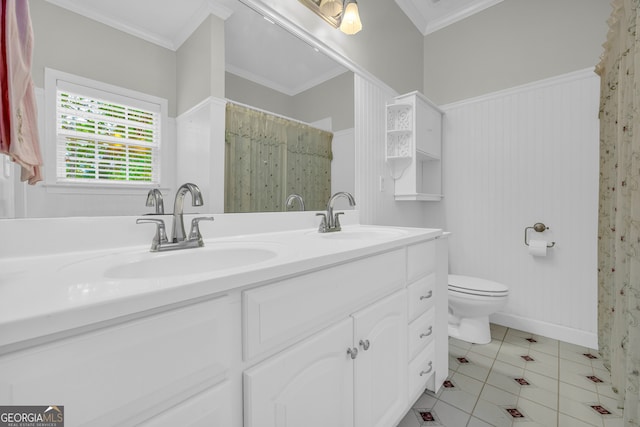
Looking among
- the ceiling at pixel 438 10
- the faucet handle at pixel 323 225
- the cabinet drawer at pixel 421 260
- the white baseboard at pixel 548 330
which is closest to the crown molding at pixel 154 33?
the faucet handle at pixel 323 225

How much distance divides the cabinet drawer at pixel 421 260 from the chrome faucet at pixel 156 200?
0.95 m

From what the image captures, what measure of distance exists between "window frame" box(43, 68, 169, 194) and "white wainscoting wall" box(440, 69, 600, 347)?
2252 millimetres

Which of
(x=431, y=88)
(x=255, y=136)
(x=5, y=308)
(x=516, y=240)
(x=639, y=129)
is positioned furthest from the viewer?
(x=431, y=88)

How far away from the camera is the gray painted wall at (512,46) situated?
6.16 feet

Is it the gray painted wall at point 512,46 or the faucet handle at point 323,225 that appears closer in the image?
the faucet handle at point 323,225

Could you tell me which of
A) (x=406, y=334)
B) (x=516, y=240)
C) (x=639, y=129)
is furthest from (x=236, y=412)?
(x=516, y=240)

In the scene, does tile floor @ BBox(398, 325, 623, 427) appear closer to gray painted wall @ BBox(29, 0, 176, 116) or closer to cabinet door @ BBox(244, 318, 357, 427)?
cabinet door @ BBox(244, 318, 357, 427)

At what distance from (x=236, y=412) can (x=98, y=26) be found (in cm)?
112

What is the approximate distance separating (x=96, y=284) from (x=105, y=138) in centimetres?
59

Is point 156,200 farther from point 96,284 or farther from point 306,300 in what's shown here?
point 306,300

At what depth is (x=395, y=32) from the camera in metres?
2.21

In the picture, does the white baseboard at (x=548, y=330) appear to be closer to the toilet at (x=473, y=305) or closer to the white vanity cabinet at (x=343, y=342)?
the toilet at (x=473, y=305)

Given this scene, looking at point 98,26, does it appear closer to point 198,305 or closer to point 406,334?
point 198,305

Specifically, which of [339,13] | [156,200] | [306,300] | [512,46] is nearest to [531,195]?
[512,46]
